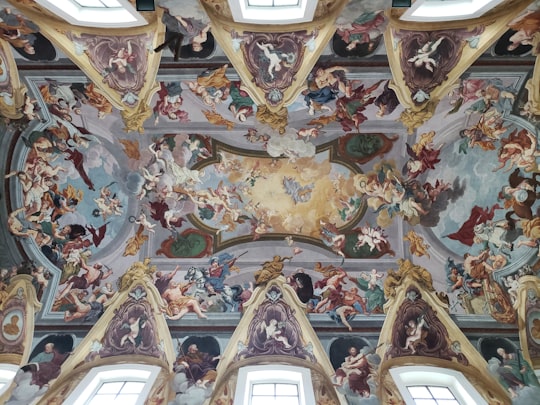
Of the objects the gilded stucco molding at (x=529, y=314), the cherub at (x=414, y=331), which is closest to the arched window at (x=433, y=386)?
the cherub at (x=414, y=331)

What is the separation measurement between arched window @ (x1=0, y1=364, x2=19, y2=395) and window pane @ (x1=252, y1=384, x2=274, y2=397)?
5.14 meters

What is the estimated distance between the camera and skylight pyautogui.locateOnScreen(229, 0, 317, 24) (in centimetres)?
952

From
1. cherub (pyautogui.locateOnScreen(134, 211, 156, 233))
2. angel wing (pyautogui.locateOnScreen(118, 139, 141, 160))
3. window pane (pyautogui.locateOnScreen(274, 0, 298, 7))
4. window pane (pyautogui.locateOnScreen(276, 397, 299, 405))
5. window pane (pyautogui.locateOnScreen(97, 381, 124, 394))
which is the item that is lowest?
window pane (pyautogui.locateOnScreen(276, 397, 299, 405))

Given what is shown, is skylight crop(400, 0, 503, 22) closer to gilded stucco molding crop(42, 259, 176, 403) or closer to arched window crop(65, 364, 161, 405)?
gilded stucco molding crop(42, 259, 176, 403)

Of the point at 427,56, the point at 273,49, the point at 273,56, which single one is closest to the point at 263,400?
the point at 273,56

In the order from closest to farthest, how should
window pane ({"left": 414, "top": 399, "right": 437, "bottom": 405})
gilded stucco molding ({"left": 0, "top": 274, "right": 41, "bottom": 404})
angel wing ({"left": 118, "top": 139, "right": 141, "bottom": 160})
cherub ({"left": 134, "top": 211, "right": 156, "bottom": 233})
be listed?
window pane ({"left": 414, "top": 399, "right": 437, "bottom": 405})
gilded stucco molding ({"left": 0, "top": 274, "right": 41, "bottom": 404})
angel wing ({"left": 118, "top": 139, "right": 141, "bottom": 160})
cherub ({"left": 134, "top": 211, "right": 156, "bottom": 233})

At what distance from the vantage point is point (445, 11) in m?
9.40

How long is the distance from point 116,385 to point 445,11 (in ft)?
33.8

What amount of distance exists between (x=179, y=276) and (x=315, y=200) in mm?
4022

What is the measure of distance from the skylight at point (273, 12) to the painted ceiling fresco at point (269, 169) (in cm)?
35

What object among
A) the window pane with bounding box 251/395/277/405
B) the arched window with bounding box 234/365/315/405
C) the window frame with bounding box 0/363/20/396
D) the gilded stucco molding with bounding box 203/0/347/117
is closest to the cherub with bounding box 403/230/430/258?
the arched window with bounding box 234/365/315/405

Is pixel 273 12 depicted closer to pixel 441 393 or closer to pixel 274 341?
pixel 274 341

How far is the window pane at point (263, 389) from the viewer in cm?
1036

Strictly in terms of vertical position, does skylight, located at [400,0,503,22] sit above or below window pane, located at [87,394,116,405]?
above
